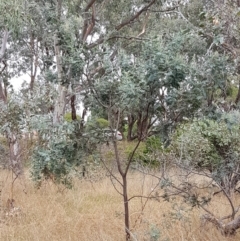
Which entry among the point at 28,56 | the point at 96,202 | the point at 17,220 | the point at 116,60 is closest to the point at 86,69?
the point at 116,60

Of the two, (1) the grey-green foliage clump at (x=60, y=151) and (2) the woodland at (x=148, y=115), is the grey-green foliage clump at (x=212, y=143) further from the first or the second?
(1) the grey-green foliage clump at (x=60, y=151)

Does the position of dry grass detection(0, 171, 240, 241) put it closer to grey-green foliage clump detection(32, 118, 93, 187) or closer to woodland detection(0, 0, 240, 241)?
woodland detection(0, 0, 240, 241)

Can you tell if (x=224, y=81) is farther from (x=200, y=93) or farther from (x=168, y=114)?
(x=168, y=114)

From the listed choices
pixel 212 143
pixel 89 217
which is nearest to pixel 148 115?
pixel 212 143

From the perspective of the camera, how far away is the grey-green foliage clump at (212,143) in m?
3.55

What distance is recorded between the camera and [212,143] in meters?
3.71

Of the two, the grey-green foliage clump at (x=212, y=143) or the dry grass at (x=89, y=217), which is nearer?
the grey-green foliage clump at (x=212, y=143)

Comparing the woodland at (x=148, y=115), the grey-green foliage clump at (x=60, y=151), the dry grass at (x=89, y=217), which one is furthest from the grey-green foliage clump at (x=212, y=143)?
the grey-green foliage clump at (x=60, y=151)

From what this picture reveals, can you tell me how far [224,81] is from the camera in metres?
3.81

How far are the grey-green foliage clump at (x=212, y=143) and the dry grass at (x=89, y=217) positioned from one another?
2.42 feet

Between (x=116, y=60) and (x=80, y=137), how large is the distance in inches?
34.2

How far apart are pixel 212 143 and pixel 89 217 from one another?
3.09 metres

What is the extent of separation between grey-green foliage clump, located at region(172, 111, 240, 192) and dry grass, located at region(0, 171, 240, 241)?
0.74m

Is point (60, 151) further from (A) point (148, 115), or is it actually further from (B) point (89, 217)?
(B) point (89, 217)
